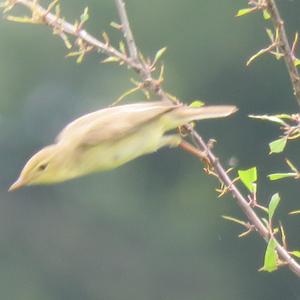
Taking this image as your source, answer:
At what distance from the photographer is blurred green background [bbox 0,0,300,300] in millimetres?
7176

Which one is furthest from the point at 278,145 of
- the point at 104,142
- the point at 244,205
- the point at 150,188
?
the point at 150,188

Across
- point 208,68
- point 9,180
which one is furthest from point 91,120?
point 208,68

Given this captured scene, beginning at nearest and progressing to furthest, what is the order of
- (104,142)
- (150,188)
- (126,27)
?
(104,142) < (126,27) < (150,188)

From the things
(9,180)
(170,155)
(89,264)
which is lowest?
(89,264)

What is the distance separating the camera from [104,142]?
117 centimetres

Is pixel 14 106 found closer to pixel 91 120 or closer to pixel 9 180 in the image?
pixel 9 180

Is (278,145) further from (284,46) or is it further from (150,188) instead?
(150,188)

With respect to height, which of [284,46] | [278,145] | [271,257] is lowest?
[271,257]

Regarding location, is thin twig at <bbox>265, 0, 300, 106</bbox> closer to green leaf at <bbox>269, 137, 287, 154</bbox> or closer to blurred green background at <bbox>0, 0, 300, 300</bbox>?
green leaf at <bbox>269, 137, 287, 154</bbox>

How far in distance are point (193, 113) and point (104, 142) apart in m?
0.18

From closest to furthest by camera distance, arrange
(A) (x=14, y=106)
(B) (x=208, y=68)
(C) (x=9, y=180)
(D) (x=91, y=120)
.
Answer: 1. (D) (x=91, y=120)
2. (C) (x=9, y=180)
3. (A) (x=14, y=106)
4. (B) (x=208, y=68)

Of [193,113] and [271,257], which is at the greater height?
[193,113]

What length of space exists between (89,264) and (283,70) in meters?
1.88

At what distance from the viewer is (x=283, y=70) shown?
7.40m
